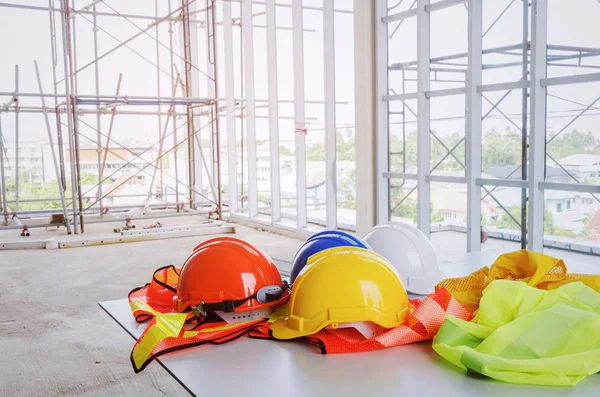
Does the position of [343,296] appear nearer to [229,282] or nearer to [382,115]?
[229,282]

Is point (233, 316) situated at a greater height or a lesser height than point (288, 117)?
lesser

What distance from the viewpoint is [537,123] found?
201 inches

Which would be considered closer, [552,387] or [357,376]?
[552,387]

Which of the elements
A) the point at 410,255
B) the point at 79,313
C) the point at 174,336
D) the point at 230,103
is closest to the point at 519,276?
the point at 410,255

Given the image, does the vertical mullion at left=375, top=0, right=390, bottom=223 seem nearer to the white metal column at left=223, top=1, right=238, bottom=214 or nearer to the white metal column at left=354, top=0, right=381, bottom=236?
the white metal column at left=354, top=0, right=381, bottom=236

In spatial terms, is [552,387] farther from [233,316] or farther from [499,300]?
[233,316]

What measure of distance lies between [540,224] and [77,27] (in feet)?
35.3

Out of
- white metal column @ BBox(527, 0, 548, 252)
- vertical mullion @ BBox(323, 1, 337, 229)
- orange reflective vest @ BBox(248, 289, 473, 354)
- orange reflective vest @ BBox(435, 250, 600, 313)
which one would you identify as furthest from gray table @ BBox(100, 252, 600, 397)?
vertical mullion @ BBox(323, 1, 337, 229)

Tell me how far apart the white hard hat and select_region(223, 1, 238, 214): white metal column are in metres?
9.09

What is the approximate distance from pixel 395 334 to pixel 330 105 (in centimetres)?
650

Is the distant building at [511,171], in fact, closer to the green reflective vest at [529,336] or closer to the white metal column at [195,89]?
the green reflective vest at [529,336]

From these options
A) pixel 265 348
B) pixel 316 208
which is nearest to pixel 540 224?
pixel 265 348

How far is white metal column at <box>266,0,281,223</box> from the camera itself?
9.54 m

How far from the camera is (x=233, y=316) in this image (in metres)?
2.06
